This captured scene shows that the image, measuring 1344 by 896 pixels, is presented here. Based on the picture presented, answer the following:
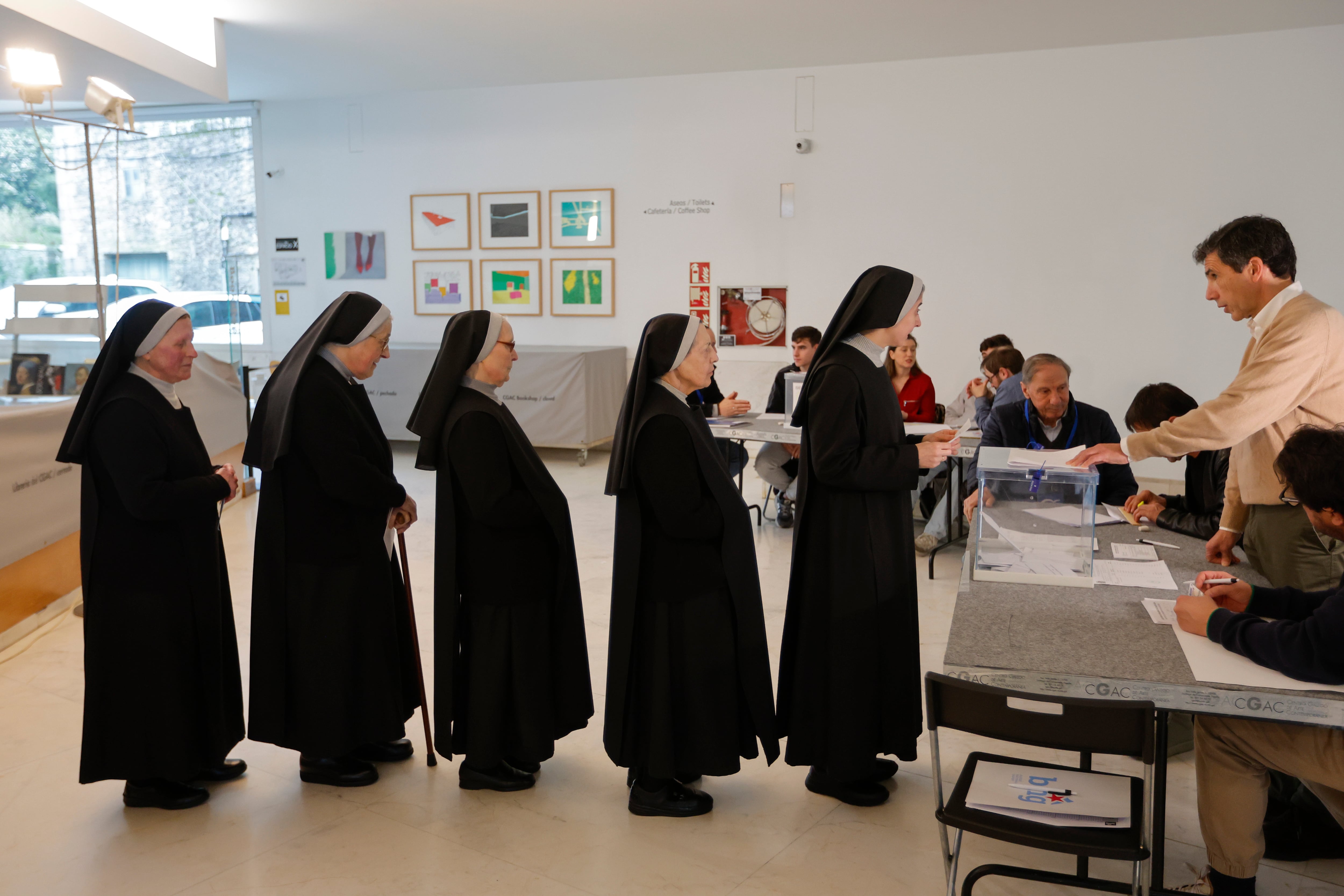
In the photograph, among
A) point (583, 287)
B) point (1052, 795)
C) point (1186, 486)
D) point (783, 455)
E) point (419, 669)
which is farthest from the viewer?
point (583, 287)

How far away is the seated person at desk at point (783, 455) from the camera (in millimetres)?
6820

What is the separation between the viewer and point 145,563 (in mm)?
3064

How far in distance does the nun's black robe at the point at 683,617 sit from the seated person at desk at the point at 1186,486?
157 centimetres

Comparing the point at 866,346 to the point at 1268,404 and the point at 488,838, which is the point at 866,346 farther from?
the point at 488,838

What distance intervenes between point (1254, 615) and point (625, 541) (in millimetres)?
1669

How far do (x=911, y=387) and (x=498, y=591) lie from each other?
14.4 ft

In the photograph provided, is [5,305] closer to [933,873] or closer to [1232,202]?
[933,873]

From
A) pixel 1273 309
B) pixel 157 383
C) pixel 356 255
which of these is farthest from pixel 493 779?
pixel 356 255

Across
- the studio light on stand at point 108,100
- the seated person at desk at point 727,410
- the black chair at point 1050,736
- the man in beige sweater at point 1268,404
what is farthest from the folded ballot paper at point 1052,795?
the studio light on stand at point 108,100

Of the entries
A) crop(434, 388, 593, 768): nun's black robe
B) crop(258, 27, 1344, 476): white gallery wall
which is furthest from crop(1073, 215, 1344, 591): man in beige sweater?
crop(258, 27, 1344, 476): white gallery wall

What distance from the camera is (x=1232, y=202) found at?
26.7 feet

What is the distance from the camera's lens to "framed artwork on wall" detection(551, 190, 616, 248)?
9.98 metres

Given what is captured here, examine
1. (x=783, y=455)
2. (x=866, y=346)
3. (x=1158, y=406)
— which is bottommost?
(x=783, y=455)

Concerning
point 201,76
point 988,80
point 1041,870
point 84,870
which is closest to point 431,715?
point 84,870
